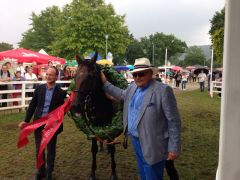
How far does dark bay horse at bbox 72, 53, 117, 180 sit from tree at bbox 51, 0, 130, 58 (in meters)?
35.7

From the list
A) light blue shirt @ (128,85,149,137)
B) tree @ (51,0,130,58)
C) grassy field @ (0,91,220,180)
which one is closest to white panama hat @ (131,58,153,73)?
light blue shirt @ (128,85,149,137)

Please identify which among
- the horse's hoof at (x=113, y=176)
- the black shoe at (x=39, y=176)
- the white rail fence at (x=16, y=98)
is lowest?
the horse's hoof at (x=113, y=176)

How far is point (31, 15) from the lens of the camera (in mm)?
59375

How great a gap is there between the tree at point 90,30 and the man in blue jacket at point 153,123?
3757 cm

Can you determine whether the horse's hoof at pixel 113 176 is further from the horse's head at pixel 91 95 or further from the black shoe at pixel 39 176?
the black shoe at pixel 39 176

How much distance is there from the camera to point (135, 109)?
11.1 feet

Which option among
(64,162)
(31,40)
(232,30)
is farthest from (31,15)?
(232,30)

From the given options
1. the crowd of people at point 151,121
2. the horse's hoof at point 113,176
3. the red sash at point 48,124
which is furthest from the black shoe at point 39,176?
the crowd of people at point 151,121

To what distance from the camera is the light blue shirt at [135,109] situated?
334 cm

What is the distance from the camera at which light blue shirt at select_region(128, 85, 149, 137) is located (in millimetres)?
3340

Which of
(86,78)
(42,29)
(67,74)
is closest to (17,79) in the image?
(67,74)

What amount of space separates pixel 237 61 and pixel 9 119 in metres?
10.7

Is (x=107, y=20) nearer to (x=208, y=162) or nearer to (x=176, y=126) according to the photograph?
(x=208, y=162)

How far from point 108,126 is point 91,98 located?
1.67 ft
